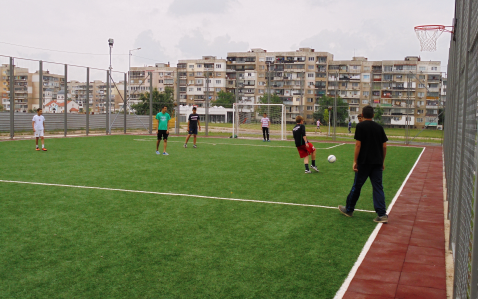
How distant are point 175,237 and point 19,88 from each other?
22339mm

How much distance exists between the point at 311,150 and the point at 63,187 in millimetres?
6784

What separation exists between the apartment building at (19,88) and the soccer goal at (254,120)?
13550 millimetres

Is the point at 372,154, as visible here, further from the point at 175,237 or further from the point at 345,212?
the point at 175,237

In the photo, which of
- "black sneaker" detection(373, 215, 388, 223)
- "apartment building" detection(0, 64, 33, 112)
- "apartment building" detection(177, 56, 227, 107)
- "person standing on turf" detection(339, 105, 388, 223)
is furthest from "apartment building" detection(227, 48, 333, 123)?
"black sneaker" detection(373, 215, 388, 223)

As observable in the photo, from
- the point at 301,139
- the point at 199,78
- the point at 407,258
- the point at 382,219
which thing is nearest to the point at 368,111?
the point at 382,219

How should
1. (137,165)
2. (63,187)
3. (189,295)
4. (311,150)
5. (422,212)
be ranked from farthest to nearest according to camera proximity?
(137,165) < (311,150) < (63,187) < (422,212) < (189,295)

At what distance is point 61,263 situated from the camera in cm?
469

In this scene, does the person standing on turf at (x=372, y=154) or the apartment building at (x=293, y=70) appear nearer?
the person standing on turf at (x=372, y=154)

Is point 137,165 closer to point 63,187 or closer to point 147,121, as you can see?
point 63,187

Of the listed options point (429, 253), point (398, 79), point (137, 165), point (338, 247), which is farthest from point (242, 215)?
point (398, 79)

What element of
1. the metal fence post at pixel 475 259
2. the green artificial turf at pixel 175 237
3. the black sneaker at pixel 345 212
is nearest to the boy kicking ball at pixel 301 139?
the green artificial turf at pixel 175 237

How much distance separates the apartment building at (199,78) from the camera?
352ft

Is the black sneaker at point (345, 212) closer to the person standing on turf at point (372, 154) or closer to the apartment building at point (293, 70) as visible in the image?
the person standing on turf at point (372, 154)

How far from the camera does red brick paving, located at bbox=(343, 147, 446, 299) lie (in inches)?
165
